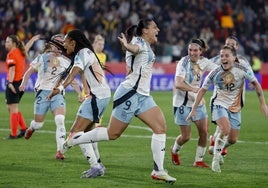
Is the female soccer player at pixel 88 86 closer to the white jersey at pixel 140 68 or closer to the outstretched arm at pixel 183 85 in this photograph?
the white jersey at pixel 140 68

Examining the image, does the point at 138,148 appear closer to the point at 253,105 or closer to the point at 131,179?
the point at 131,179

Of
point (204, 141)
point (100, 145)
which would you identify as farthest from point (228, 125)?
point (100, 145)

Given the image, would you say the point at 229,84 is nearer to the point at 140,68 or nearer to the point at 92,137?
the point at 140,68

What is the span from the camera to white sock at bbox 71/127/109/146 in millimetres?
12727

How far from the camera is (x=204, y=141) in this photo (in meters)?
15.2

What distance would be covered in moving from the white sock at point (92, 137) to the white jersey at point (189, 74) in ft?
9.42

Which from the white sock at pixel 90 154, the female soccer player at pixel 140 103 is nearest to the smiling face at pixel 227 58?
the female soccer player at pixel 140 103

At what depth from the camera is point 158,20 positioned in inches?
1604

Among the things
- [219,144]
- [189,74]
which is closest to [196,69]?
[189,74]

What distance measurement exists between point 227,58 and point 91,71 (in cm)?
250

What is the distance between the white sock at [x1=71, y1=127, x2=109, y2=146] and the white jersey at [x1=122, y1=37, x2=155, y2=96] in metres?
0.76

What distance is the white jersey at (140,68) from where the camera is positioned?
12.7m

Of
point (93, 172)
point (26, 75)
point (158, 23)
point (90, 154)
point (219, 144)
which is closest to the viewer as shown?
point (93, 172)

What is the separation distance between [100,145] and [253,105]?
42.7 feet
